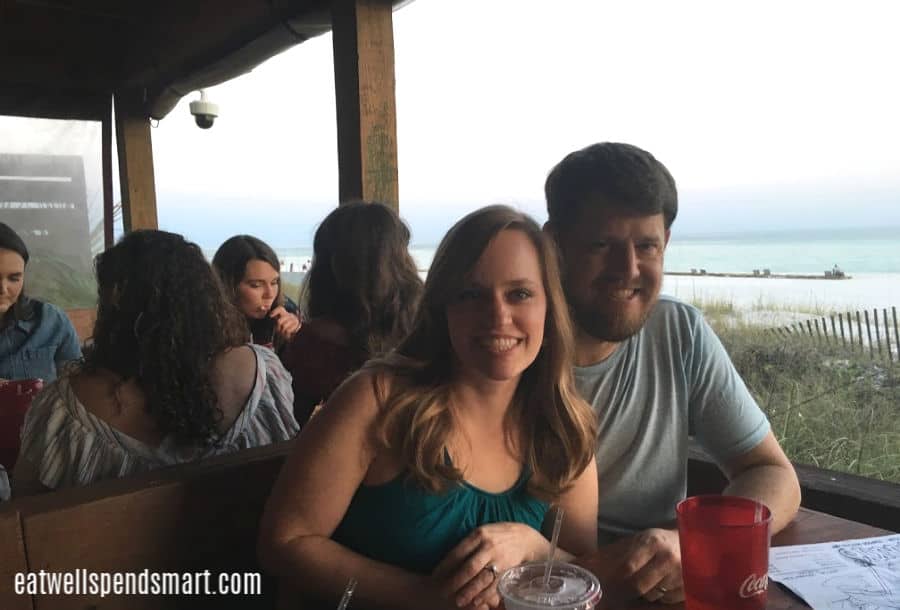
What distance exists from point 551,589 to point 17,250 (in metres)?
2.85

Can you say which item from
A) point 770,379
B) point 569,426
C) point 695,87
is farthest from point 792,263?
point 569,426

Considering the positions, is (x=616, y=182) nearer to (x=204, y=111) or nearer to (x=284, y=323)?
(x=284, y=323)

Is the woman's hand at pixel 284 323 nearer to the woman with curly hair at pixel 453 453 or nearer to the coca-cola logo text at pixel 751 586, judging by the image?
the woman with curly hair at pixel 453 453

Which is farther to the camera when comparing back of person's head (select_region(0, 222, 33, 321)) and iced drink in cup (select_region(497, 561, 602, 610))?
back of person's head (select_region(0, 222, 33, 321))

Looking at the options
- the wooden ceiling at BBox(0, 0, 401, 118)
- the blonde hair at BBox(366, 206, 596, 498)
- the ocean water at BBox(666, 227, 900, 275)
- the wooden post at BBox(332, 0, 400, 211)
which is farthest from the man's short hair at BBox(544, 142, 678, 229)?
the wooden ceiling at BBox(0, 0, 401, 118)

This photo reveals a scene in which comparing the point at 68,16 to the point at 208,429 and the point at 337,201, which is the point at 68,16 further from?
the point at 208,429

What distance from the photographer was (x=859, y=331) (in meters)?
3.13

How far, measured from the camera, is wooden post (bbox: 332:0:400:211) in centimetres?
254

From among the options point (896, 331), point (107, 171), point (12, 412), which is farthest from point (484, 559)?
point (107, 171)

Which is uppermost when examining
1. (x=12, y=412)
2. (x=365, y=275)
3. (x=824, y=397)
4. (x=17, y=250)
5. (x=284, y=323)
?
(x=17, y=250)

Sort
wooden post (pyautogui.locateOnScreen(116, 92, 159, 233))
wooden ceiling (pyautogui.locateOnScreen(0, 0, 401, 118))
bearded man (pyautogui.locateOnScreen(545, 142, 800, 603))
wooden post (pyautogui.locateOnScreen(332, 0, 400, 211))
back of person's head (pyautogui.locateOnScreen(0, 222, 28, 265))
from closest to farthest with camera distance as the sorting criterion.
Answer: bearded man (pyautogui.locateOnScreen(545, 142, 800, 603)) < wooden post (pyautogui.locateOnScreen(332, 0, 400, 211)) < back of person's head (pyautogui.locateOnScreen(0, 222, 28, 265)) < wooden ceiling (pyautogui.locateOnScreen(0, 0, 401, 118)) < wooden post (pyautogui.locateOnScreen(116, 92, 159, 233))

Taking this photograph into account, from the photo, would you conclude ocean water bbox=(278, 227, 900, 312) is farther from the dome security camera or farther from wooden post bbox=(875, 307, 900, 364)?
the dome security camera

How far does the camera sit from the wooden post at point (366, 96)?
8.34ft

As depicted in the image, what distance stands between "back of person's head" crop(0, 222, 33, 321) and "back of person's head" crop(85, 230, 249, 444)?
1.48 m
